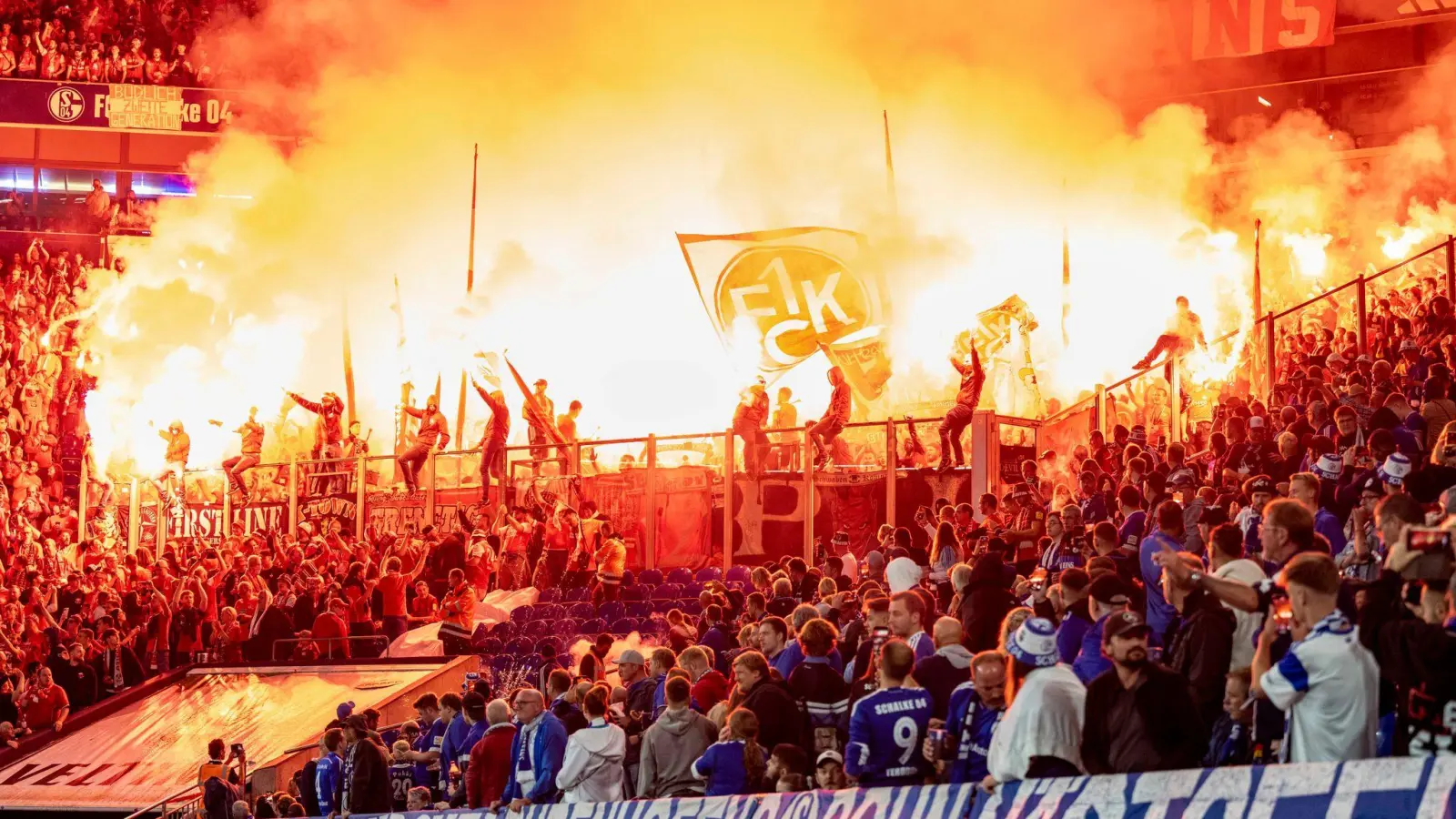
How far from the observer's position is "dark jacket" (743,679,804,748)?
9.16m

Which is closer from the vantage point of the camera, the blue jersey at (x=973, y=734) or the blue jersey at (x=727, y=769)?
the blue jersey at (x=973, y=734)

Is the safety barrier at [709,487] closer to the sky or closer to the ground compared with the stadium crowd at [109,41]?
closer to the ground

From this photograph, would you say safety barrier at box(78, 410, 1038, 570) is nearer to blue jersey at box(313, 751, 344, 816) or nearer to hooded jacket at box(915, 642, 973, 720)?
blue jersey at box(313, 751, 344, 816)

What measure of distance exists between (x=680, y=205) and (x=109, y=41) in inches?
631

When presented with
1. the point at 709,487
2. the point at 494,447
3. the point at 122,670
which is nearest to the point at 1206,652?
the point at 709,487

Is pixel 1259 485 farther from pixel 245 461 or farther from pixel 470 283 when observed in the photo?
pixel 470 283

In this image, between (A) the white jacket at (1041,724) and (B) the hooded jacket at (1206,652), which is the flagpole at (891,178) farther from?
(A) the white jacket at (1041,724)

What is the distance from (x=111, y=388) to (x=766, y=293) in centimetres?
1604

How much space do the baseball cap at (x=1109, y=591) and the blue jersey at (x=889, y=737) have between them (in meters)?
0.90

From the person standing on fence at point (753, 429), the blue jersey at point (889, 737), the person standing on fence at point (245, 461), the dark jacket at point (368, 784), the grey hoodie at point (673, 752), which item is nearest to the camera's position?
the blue jersey at point (889, 737)

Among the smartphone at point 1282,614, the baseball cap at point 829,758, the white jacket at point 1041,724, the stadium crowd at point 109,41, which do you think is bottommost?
the baseball cap at point 829,758

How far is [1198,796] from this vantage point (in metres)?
6.45

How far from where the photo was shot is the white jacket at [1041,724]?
6844 millimetres

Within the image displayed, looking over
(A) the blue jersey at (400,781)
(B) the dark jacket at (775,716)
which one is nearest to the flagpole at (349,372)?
(A) the blue jersey at (400,781)
